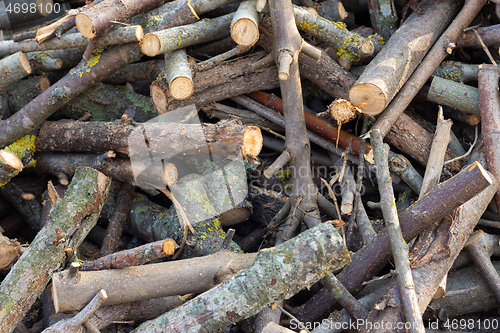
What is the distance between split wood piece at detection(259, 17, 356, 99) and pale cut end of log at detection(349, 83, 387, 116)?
478mm

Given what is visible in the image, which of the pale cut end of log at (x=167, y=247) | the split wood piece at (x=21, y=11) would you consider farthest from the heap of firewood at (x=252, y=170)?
the split wood piece at (x=21, y=11)

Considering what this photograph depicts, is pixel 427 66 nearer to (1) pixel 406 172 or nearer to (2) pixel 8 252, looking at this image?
(1) pixel 406 172

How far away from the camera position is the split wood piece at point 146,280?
2.61 m

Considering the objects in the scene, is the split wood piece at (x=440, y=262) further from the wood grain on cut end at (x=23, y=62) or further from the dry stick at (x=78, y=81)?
the wood grain on cut end at (x=23, y=62)

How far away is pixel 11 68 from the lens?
3.66 meters

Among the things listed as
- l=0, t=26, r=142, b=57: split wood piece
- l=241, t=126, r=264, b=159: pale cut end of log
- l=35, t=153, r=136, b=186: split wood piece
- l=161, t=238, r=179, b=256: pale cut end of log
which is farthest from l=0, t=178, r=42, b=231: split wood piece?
l=241, t=126, r=264, b=159: pale cut end of log

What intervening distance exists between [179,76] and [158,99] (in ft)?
1.55

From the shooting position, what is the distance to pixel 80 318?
2439 mm

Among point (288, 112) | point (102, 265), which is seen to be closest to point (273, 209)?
point (288, 112)

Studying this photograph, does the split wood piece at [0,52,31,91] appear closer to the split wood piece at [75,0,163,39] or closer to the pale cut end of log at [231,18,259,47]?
the split wood piece at [75,0,163,39]

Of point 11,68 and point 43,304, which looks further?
point 11,68

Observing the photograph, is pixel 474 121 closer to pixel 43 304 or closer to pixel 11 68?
pixel 43 304

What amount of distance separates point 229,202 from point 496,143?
2461 millimetres

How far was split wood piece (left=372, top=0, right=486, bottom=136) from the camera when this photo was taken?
3.49 meters
